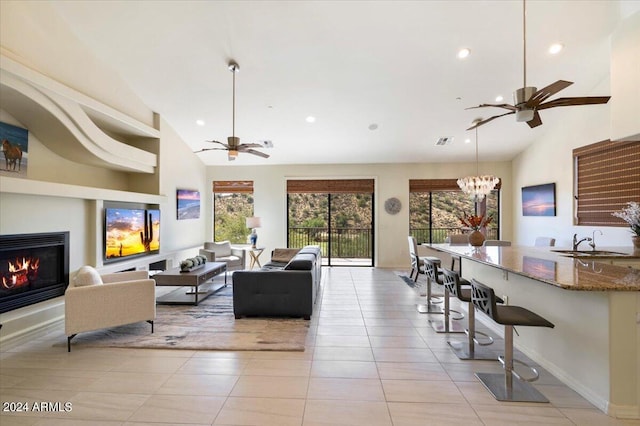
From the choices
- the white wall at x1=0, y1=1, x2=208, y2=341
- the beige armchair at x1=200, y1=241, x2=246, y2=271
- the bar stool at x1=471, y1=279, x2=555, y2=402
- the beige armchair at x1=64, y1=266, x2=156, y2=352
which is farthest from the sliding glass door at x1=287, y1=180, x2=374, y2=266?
the bar stool at x1=471, y1=279, x2=555, y2=402

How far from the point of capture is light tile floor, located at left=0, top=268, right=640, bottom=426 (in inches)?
81.7

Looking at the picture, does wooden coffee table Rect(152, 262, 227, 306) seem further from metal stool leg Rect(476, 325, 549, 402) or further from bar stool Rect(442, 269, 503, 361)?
metal stool leg Rect(476, 325, 549, 402)

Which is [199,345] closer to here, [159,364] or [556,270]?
[159,364]

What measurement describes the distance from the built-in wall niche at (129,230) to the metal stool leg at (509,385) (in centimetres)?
522

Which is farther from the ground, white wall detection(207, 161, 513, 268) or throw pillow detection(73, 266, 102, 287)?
white wall detection(207, 161, 513, 268)

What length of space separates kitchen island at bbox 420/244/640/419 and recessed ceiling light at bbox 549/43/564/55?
2967 mm

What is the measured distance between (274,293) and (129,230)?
9.75 feet

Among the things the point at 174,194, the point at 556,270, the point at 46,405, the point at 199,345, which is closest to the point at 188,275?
the point at 199,345

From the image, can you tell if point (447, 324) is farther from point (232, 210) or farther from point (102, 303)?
point (232, 210)

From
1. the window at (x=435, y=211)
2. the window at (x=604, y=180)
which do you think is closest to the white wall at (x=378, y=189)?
the window at (x=435, y=211)

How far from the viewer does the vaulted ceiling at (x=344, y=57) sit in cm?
357

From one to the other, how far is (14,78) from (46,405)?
320 cm

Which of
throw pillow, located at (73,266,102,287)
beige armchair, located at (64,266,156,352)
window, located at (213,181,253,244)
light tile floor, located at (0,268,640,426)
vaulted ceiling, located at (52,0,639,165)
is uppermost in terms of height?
vaulted ceiling, located at (52,0,639,165)

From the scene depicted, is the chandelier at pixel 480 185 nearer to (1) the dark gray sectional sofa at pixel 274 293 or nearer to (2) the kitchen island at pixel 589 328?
(2) the kitchen island at pixel 589 328
